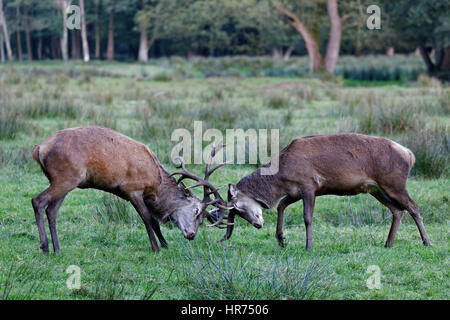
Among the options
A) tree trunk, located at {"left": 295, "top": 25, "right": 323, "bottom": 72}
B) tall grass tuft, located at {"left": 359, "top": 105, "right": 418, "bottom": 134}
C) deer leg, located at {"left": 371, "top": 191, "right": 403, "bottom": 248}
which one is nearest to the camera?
deer leg, located at {"left": 371, "top": 191, "right": 403, "bottom": 248}

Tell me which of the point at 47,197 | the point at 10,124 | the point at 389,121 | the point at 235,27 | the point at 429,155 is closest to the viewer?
the point at 47,197

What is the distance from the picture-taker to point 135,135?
11.8 metres

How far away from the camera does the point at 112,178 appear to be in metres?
5.88

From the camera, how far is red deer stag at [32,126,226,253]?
5598 mm

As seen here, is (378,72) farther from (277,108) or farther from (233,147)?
(233,147)

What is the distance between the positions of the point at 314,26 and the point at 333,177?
2928cm

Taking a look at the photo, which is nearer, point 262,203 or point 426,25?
point 262,203

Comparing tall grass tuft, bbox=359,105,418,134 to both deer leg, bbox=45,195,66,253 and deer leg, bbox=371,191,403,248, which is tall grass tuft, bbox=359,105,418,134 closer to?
deer leg, bbox=371,191,403,248

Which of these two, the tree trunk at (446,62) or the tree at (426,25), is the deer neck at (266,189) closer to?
the tree at (426,25)

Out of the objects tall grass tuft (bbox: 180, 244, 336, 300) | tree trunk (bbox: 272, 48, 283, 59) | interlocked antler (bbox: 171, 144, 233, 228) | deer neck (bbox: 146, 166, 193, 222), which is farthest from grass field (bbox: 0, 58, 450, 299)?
tree trunk (bbox: 272, 48, 283, 59)

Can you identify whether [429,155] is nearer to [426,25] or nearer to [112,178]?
[112,178]

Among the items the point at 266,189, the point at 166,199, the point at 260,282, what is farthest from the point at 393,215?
the point at 166,199

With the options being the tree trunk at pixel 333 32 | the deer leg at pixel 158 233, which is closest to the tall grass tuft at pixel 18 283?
the deer leg at pixel 158 233

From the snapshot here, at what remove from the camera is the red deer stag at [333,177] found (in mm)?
6078
